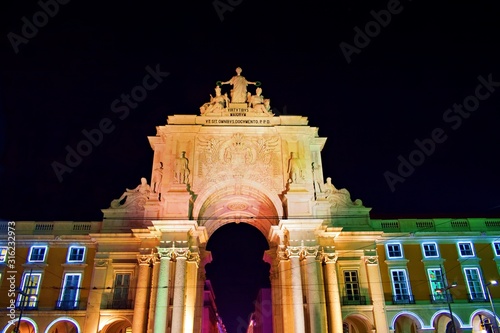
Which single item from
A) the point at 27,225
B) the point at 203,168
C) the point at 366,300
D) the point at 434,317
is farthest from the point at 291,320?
the point at 27,225

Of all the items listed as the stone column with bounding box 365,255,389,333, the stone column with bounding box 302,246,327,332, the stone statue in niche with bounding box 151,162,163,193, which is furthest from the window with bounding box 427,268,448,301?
the stone statue in niche with bounding box 151,162,163,193

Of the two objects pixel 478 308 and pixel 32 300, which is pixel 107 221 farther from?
pixel 478 308

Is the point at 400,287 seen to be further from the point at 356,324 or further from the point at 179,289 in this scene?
the point at 179,289

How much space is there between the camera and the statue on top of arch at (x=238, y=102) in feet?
115

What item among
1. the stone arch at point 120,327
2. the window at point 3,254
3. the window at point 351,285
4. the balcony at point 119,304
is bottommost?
the stone arch at point 120,327

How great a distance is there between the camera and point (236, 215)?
3638cm

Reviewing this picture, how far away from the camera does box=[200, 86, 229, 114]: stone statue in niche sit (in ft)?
115

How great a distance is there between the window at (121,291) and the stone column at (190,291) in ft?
15.8

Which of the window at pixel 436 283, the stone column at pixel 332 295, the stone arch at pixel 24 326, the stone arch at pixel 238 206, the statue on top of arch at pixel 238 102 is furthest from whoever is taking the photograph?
the statue on top of arch at pixel 238 102

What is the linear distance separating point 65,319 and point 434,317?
27213mm

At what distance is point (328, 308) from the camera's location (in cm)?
2831

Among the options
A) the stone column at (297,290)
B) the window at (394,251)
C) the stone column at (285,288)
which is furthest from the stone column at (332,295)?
the window at (394,251)

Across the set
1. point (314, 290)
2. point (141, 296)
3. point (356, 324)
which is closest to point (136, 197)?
point (141, 296)

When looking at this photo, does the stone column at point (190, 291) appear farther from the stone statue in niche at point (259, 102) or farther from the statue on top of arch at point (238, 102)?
the stone statue in niche at point (259, 102)
